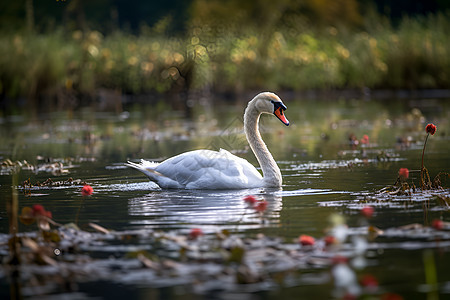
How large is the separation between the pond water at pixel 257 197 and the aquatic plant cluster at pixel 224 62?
10465mm

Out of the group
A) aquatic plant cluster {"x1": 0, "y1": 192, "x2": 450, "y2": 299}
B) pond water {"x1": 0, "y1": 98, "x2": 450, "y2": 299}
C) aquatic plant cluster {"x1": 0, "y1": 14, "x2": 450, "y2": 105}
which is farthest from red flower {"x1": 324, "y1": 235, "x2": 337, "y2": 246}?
aquatic plant cluster {"x1": 0, "y1": 14, "x2": 450, "y2": 105}

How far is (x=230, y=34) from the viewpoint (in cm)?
3472

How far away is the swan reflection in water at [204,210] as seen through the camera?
7.39 metres

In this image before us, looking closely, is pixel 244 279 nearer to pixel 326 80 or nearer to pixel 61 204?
pixel 61 204

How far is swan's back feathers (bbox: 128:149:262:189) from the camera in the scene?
976 cm

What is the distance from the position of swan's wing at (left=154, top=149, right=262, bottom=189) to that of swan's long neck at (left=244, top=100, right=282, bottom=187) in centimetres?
14

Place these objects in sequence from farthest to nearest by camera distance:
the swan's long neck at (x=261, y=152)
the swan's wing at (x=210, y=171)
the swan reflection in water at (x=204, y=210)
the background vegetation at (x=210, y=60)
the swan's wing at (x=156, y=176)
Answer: the background vegetation at (x=210, y=60) < the swan's wing at (x=156, y=176) < the swan's long neck at (x=261, y=152) < the swan's wing at (x=210, y=171) < the swan reflection in water at (x=204, y=210)

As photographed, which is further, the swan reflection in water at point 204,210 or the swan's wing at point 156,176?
the swan's wing at point 156,176

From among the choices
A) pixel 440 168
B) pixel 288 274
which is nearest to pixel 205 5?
pixel 440 168

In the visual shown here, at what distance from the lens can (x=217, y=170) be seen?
32.3ft

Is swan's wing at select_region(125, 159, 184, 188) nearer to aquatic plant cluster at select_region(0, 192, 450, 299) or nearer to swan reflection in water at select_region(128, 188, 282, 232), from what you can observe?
swan reflection in water at select_region(128, 188, 282, 232)

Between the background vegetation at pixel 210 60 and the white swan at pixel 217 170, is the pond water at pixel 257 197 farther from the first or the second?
the background vegetation at pixel 210 60

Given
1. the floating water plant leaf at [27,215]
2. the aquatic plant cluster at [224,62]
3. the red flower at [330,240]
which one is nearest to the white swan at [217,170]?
the floating water plant leaf at [27,215]

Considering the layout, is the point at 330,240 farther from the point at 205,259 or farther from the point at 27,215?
the point at 27,215
